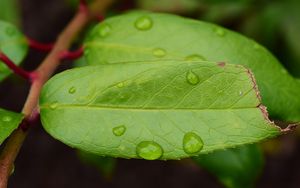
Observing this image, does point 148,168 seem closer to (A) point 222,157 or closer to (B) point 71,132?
(A) point 222,157

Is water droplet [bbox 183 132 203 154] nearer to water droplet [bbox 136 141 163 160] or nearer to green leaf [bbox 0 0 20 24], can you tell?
water droplet [bbox 136 141 163 160]

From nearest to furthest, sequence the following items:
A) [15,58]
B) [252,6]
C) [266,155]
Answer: [15,58], [252,6], [266,155]

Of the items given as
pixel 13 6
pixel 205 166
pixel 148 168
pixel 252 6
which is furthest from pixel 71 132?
pixel 148 168

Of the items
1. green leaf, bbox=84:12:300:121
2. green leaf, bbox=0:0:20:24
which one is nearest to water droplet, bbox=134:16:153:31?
green leaf, bbox=84:12:300:121

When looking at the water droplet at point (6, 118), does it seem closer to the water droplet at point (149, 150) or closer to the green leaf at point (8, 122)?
the green leaf at point (8, 122)

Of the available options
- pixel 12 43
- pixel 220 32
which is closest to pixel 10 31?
pixel 12 43

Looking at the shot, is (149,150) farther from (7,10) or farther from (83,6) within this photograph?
(7,10)
